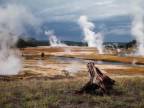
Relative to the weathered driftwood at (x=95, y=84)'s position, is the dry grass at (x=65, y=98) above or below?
below

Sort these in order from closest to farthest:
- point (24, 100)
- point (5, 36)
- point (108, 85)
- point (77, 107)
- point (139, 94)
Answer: point (77, 107)
point (24, 100)
point (139, 94)
point (108, 85)
point (5, 36)

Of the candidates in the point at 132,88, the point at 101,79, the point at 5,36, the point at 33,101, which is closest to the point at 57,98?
the point at 33,101

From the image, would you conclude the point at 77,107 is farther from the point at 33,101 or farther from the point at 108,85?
the point at 108,85

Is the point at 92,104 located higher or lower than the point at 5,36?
lower

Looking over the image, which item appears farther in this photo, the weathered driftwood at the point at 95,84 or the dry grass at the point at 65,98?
the weathered driftwood at the point at 95,84

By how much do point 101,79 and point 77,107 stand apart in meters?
3.87

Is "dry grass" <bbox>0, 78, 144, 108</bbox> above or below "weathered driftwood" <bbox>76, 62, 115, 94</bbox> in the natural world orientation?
below

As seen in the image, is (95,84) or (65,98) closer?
(65,98)

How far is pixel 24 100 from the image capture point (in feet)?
60.4

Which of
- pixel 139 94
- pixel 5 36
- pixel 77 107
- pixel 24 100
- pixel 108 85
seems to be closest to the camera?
pixel 77 107

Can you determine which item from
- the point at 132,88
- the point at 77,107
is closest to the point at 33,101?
the point at 77,107

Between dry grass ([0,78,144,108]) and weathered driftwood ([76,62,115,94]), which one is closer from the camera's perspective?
dry grass ([0,78,144,108])

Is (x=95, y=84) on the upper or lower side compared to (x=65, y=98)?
upper

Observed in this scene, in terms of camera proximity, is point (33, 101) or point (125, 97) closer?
point (33, 101)
